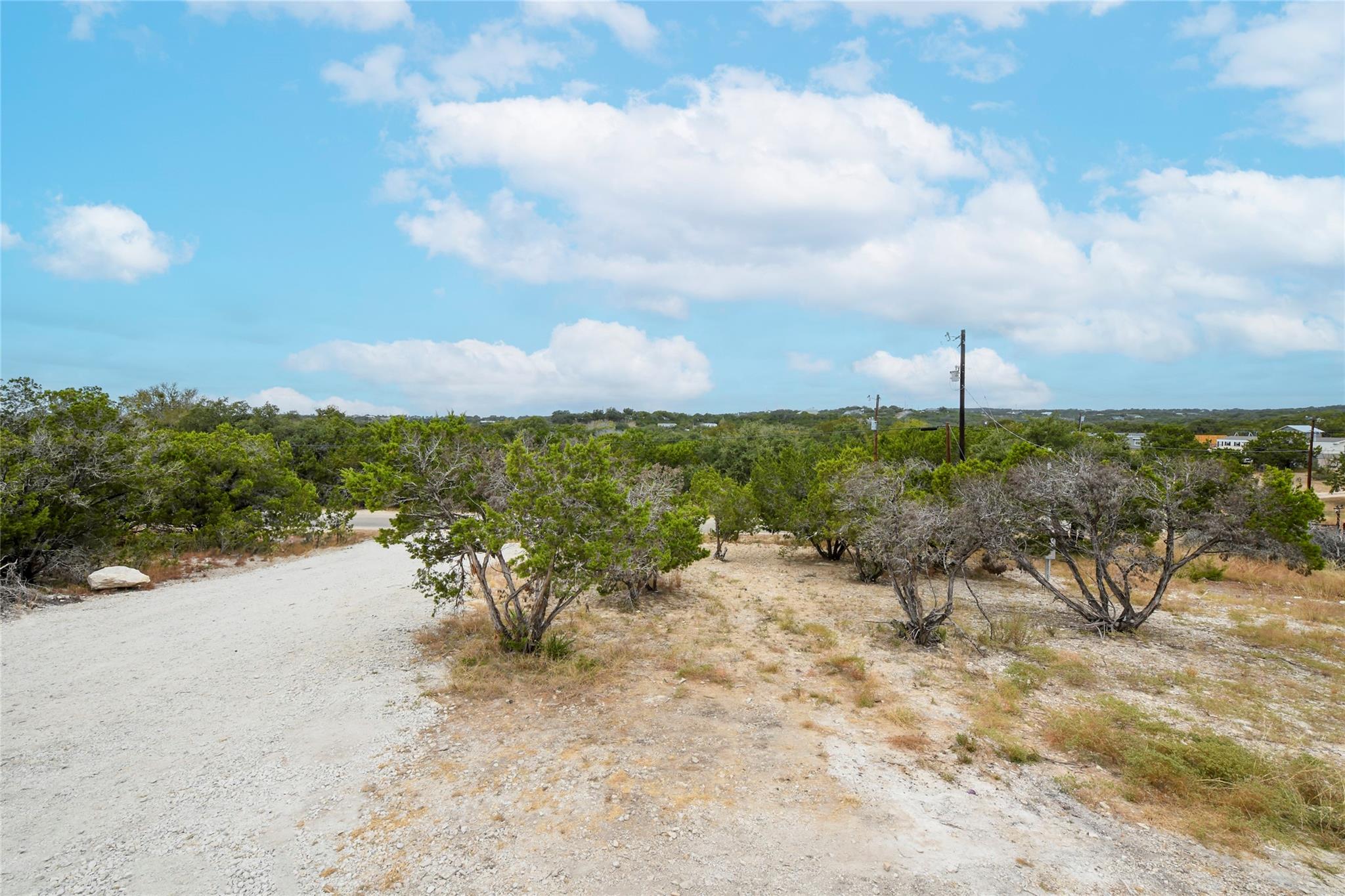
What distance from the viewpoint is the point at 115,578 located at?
13039mm

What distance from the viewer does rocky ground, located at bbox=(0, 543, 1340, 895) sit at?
457 centimetres

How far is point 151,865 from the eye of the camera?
4.55 meters

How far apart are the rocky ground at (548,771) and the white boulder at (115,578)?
2.05 metres

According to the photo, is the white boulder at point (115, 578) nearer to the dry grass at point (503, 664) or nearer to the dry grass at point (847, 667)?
the dry grass at point (503, 664)

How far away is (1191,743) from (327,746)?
9171mm

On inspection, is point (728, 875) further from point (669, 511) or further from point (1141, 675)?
point (1141, 675)

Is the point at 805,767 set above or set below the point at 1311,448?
below

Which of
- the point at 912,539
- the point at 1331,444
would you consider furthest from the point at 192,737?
the point at 1331,444

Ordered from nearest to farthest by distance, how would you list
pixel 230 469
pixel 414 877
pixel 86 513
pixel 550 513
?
pixel 414 877
pixel 550 513
pixel 86 513
pixel 230 469

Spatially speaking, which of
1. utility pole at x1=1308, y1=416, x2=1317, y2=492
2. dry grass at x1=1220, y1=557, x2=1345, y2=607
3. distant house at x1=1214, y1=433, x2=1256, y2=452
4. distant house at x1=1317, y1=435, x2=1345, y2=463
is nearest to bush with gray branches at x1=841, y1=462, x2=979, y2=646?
dry grass at x1=1220, y1=557, x2=1345, y2=607

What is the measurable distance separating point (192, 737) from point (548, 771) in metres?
3.91

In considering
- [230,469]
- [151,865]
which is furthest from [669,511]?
[230,469]

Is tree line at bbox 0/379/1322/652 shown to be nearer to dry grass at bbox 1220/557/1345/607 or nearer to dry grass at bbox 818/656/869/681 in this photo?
dry grass at bbox 818/656/869/681

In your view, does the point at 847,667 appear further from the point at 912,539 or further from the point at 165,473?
the point at 165,473
